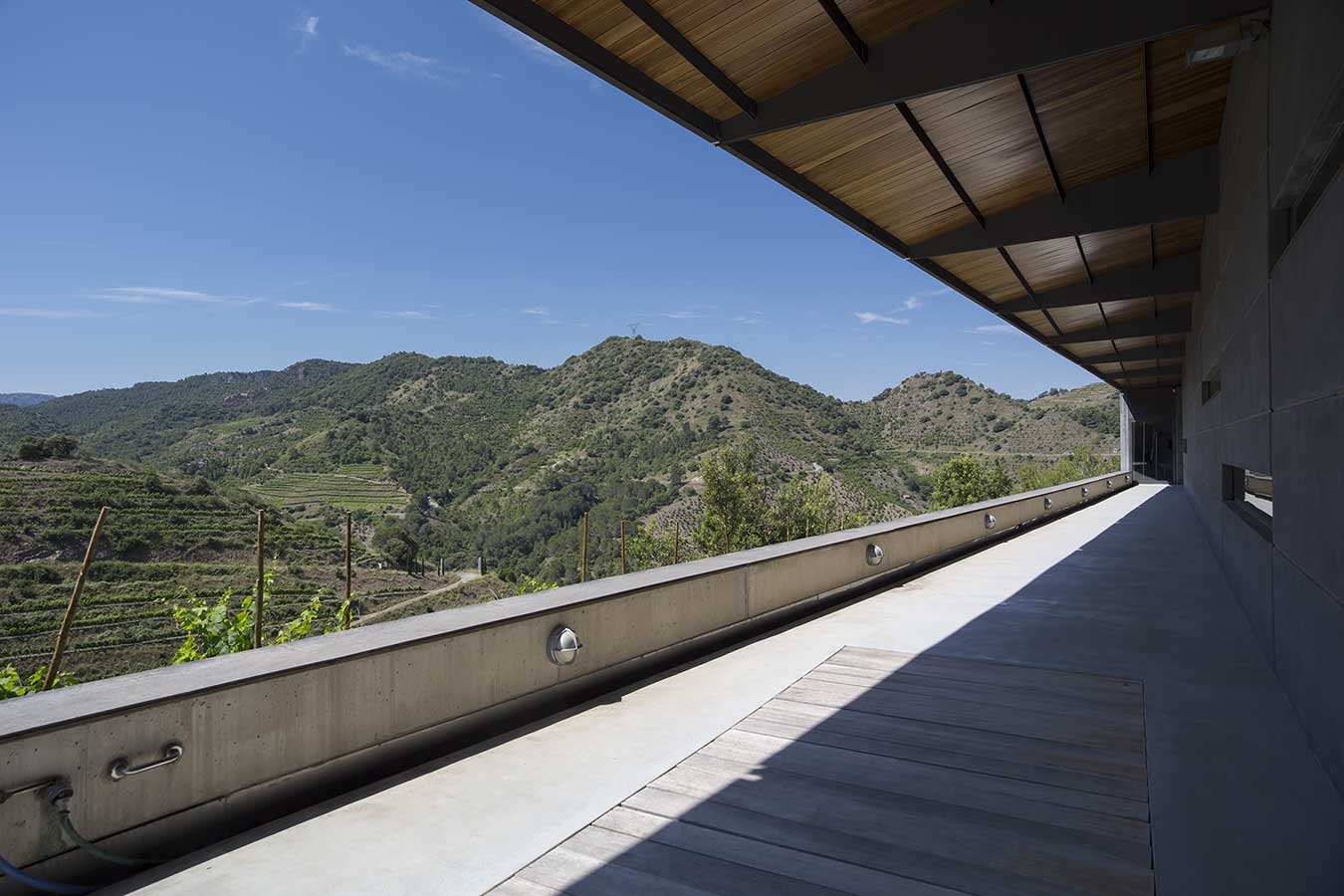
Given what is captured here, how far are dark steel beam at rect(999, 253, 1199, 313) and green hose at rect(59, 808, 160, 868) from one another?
43.7 feet

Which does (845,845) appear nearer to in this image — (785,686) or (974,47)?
(785,686)

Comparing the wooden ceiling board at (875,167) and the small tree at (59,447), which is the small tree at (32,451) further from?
the wooden ceiling board at (875,167)

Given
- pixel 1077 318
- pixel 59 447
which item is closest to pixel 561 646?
pixel 1077 318

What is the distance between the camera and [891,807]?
298 centimetres

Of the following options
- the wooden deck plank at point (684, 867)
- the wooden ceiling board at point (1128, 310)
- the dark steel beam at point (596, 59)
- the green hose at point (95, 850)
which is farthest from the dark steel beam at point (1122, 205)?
the green hose at point (95, 850)

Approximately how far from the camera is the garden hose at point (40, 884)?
2.17 metres

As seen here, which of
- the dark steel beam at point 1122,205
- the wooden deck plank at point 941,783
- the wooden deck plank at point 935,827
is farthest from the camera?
the dark steel beam at point 1122,205

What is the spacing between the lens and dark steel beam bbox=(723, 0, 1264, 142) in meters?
4.41

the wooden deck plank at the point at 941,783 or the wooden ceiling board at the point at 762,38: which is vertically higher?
the wooden ceiling board at the point at 762,38

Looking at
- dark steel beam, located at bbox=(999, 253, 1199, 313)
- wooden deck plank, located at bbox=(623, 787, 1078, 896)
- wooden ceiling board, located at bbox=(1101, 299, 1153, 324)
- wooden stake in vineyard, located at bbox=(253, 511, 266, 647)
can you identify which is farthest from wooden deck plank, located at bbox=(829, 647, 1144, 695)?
wooden ceiling board, located at bbox=(1101, 299, 1153, 324)

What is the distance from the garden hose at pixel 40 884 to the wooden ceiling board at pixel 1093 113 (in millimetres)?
6561

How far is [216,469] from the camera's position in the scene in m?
50.3

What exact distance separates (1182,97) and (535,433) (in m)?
69.0

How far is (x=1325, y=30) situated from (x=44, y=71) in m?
67.1
